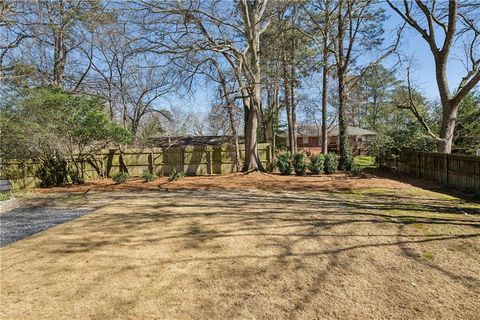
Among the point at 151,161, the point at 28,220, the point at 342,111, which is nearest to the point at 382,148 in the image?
the point at 342,111

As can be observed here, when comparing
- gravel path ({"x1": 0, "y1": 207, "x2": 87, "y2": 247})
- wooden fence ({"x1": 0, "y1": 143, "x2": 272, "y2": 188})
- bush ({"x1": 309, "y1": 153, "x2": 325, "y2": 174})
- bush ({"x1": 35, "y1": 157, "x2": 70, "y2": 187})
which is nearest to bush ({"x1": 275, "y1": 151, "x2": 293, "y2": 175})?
bush ({"x1": 309, "y1": 153, "x2": 325, "y2": 174})

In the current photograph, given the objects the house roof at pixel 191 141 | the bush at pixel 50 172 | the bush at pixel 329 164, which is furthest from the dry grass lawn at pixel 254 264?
the house roof at pixel 191 141

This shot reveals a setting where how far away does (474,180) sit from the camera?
8.48 meters

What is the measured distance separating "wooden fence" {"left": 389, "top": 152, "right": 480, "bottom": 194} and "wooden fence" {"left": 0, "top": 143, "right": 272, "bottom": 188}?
697 centimetres

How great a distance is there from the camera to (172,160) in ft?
52.0

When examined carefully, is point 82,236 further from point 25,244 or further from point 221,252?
point 221,252

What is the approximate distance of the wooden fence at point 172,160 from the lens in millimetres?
15305

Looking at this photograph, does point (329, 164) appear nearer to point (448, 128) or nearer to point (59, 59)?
point (448, 128)

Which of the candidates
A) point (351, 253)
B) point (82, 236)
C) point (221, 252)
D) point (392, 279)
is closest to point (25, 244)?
point (82, 236)

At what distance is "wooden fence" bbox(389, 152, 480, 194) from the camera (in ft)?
28.1

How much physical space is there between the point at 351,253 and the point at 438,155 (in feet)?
30.4

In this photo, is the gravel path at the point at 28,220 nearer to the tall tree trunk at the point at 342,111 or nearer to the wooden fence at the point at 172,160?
the wooden fence at the point at 172,160

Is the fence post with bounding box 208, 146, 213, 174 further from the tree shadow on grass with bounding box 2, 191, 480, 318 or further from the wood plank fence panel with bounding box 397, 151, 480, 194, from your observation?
the wood plank fence panel with bounding box 397, 151, 480, 194

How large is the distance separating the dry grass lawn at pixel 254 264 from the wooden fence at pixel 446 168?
2.51 meters
